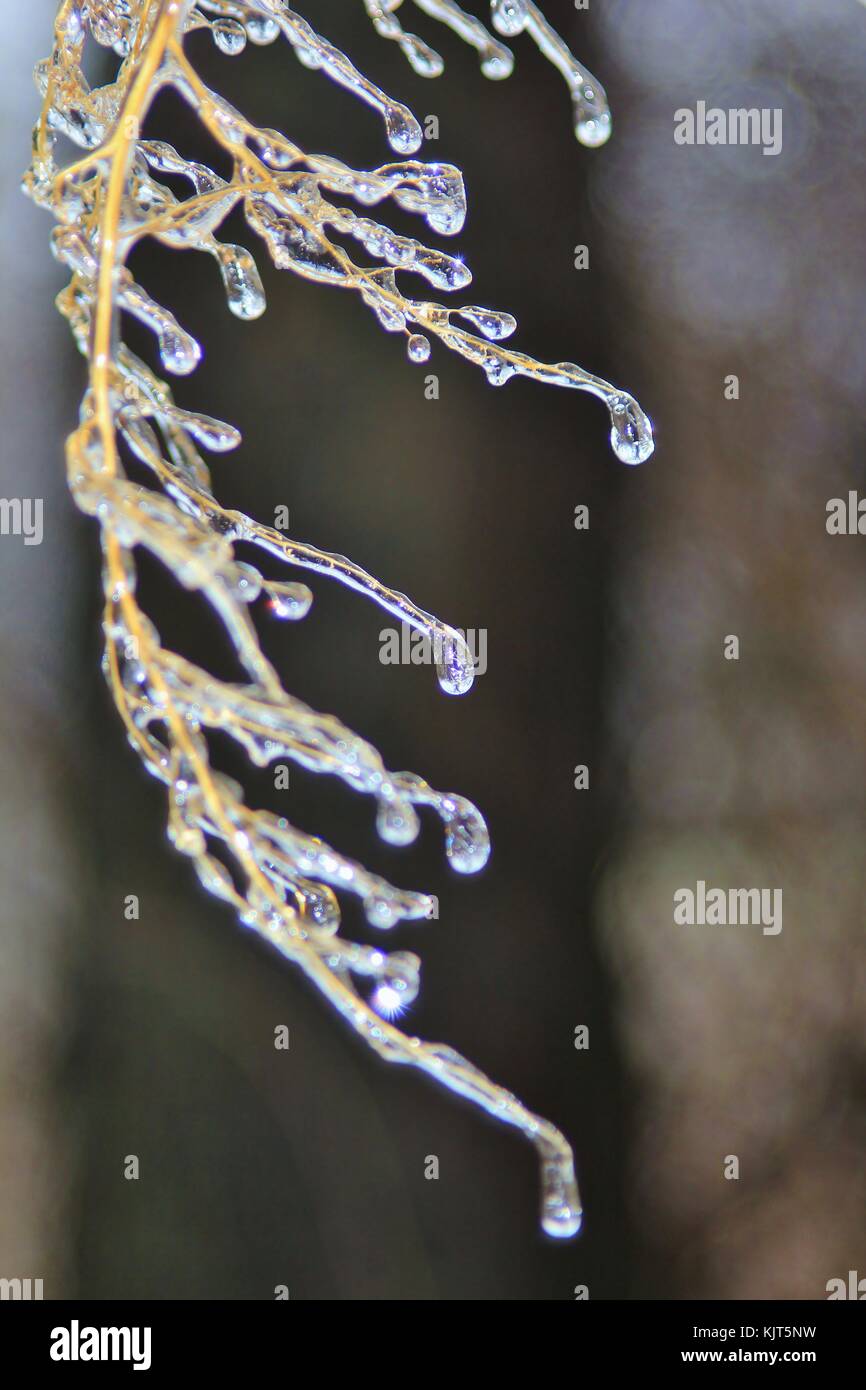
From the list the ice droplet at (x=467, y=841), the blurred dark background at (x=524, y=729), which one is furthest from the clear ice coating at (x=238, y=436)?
the blurred dark background at (x=524, y=729)

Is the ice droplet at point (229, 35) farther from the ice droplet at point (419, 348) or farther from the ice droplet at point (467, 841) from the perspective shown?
the ice droplet at point (467, 841)

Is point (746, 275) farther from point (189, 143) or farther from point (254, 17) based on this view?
point (254, 17)

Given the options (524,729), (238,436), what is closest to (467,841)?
(238,436)

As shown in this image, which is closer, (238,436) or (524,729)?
(238,436)

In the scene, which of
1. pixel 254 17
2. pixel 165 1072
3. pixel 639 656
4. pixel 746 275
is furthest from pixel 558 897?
pixel 254 17

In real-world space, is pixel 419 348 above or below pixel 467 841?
above

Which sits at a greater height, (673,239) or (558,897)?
(673,239)

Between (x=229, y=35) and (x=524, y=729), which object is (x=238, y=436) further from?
(x=524, y=729)
